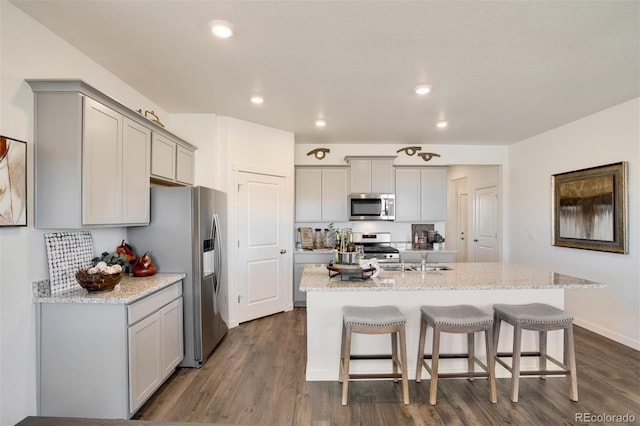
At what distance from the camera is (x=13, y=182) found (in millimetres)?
1937

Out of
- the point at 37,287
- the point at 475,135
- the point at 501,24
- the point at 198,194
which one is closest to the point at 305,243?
the point at 198,194

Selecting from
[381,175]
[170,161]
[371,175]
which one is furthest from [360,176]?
[170,161]

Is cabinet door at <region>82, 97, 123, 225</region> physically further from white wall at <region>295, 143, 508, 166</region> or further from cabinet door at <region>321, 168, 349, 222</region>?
white wall at <region>295, 143, 508, 166</region>

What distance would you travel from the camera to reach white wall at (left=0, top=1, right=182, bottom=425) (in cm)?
191

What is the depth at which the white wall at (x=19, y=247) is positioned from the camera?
1.91 meters

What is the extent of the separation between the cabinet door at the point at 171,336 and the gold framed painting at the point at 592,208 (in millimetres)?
4578

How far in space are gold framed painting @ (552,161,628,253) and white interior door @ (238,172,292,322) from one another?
3747 millimetres

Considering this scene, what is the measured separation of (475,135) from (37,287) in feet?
17.3

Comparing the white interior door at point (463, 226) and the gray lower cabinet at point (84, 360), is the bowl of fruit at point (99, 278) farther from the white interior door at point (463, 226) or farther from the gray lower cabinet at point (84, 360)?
the white interior door at point (463, 226)

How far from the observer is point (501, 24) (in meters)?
2.09

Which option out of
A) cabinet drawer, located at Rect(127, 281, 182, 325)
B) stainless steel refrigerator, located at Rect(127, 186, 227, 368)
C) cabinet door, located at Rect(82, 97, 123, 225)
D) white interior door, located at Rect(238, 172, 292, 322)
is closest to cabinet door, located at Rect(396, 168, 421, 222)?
white interior door, located at Rect(238, 172, 292, 322)

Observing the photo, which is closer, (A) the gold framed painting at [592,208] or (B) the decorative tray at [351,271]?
(B) the decorative tray at [351,271]

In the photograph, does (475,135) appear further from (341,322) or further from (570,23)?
(341,322)

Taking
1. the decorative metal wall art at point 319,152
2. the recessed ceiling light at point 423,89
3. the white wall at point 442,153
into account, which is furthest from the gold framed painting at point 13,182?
the white wall at point 442,153
